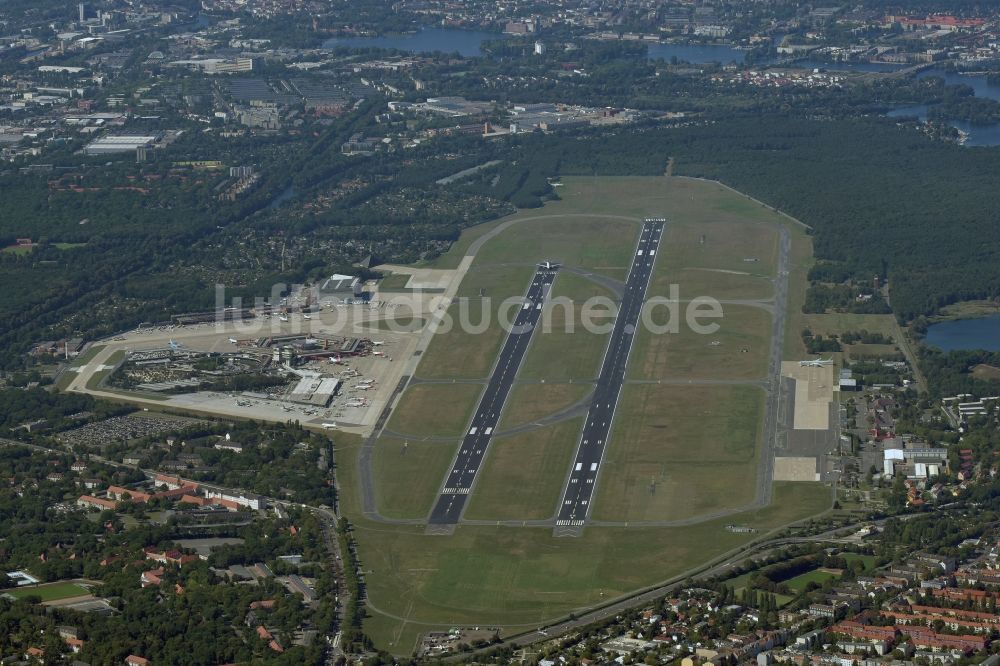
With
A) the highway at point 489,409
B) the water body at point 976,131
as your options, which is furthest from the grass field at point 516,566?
the water body at point 976,131

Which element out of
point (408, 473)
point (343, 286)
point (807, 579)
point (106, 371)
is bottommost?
point (408, 473)

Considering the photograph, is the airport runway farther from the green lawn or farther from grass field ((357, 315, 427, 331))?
grass field ((357, 315, 427, 331))

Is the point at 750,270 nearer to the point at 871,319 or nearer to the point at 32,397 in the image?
the point at 871,319

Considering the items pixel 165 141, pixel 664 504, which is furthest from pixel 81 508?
pixel 165 141

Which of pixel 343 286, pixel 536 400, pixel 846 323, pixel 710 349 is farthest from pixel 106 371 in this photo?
pixel 846 323

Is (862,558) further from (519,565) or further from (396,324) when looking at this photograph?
(396,324)

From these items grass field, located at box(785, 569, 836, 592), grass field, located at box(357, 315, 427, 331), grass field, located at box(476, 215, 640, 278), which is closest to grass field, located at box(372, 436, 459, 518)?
grass field, located at box(357, 315, 427, 331)

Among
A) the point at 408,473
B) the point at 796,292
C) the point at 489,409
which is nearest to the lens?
the point at 408,473
